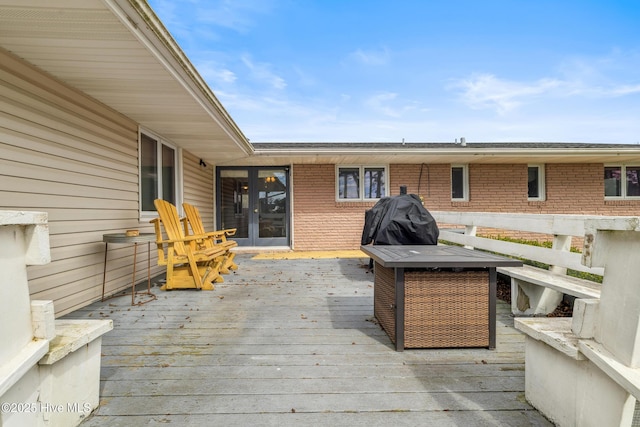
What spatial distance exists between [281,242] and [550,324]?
7020 mm

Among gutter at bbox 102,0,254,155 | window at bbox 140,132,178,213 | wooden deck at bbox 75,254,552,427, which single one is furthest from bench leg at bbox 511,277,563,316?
window at bbox 140,132,178,213

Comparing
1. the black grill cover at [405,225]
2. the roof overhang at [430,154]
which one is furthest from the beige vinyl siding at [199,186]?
the black grill cover at [405,225]

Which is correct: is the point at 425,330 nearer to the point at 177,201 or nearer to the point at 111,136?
the point at 111,136

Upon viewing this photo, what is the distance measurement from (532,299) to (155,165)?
17.5 ft

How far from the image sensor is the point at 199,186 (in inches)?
281

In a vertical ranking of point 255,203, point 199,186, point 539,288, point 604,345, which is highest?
point 199,186

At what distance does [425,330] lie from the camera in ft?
7.51

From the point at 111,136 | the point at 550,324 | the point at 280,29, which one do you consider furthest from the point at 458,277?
the point at 280,29

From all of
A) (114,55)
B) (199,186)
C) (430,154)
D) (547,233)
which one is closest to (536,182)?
(430,154)

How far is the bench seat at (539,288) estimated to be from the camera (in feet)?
8.49

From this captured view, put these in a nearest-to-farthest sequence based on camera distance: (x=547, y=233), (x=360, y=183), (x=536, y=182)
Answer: (x=547, y=233), (x=360, y=183), (x=536, y=182)

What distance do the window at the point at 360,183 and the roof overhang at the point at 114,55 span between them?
13.9 feet

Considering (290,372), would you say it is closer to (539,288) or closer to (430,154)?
(539,288)

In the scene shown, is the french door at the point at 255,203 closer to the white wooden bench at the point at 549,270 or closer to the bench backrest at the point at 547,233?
the bench backrest at the point at 547,233
